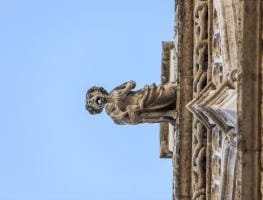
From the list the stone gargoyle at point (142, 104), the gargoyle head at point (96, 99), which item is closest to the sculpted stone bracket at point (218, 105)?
the stone gargoyle at point (142, 104)

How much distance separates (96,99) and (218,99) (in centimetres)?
399

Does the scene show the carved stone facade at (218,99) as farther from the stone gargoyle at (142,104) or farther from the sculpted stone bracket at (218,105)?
the stone gargoyle at (142,104)

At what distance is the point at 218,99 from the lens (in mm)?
12023

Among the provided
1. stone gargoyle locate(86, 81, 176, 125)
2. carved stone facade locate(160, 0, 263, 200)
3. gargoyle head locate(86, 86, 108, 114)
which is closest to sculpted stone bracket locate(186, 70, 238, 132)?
carved stone facade locate(160, 0, 263, 200)

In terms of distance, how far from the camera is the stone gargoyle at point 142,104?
1481 centimetres

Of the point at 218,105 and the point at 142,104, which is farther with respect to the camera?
the point at 142,104

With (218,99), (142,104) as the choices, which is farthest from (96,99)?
(218,99)

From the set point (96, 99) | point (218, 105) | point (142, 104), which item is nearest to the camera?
point (218, 105)

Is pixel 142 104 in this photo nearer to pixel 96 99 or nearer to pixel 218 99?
pixel 96 99

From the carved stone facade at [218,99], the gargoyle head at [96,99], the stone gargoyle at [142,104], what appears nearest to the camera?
the carved stone facade at [218,99]

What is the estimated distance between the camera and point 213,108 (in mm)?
12094

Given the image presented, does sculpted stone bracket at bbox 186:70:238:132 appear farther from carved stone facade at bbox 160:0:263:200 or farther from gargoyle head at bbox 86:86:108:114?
gargoyle head at bbox 86:86:108:114

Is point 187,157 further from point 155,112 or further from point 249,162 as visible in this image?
point 249,162

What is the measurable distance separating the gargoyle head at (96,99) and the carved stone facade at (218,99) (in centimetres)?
142
